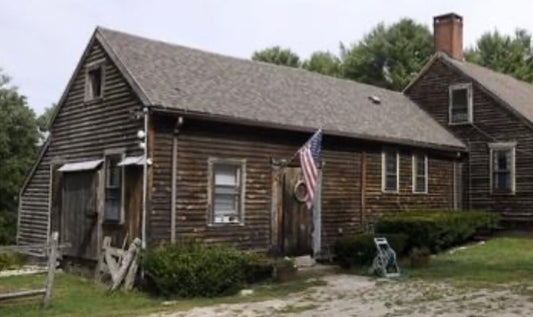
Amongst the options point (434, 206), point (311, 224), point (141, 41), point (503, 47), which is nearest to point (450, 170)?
point (434, 206)

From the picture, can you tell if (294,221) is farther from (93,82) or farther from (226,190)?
(93,82)

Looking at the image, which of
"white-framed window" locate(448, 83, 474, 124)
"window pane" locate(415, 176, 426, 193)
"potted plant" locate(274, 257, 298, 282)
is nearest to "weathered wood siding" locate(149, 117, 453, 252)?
"window pane" locate(415, 176, 426, 193)

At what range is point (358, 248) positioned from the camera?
61.9 ft

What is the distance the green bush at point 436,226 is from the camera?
21.0m

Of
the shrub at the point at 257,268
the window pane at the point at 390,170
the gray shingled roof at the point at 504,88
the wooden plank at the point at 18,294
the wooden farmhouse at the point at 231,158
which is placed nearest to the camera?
the wooden plank at the point at 18,294

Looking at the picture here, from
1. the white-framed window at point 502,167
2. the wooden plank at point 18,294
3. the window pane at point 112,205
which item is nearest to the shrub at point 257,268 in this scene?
the window pane at point 112,205

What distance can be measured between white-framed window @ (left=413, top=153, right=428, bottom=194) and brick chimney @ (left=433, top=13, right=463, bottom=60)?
23.9ft

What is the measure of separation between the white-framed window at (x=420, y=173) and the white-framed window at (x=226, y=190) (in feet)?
27.2

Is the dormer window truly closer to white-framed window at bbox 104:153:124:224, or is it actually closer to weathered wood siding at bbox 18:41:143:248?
weathered wood siding at bbox 18:41:143:248

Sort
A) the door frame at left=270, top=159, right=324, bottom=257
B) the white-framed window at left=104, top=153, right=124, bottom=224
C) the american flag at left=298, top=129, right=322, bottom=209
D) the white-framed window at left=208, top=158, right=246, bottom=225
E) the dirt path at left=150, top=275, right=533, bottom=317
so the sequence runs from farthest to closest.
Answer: the door frame at left=270, top=159, right=324, bottom=257 → the white-framed window at left=208, top=158, right=246, bottom=225 → the american flag at left=298, top=129, right=322, bottom=209 → the white-framed window at left=104, top=153, right=124, bottom=224 → the dirt path at left=150, top=275, right=533, bottom=317

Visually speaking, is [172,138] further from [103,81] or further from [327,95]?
[327,95]

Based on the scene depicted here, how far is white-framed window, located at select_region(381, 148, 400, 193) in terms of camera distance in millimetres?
22828

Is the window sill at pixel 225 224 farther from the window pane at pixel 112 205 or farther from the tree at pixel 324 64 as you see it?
the tree at pixel 324 64

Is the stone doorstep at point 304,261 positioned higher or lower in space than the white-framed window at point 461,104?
lower
